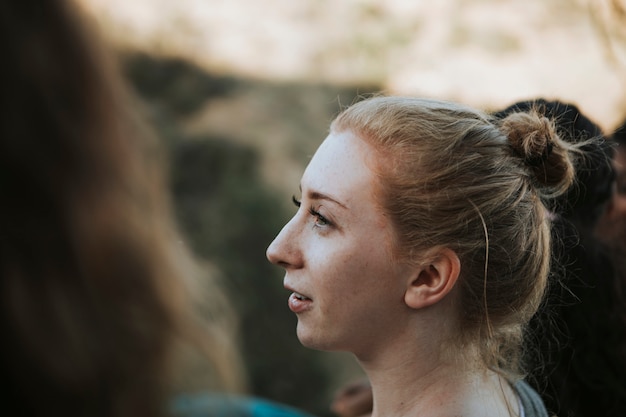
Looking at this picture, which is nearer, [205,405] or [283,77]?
[205,405]

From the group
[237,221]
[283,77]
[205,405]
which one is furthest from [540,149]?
[283,77]

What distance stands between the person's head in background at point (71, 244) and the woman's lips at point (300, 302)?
3.27ft

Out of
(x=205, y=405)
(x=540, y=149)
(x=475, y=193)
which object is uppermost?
(x=540, y=149)

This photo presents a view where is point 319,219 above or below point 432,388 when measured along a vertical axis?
above

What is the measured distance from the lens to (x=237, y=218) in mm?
6121

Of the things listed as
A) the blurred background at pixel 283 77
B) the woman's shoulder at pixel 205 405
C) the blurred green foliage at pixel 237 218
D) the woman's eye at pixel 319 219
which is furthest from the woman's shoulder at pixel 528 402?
the blurred background at pixel 283 77

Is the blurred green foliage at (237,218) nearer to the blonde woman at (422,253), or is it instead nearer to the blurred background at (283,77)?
the blurred background at (283,77)

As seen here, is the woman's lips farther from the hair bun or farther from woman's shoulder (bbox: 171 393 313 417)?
woman's shoulder (bbox: 171 393 313 417)

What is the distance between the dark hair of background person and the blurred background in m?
3.47

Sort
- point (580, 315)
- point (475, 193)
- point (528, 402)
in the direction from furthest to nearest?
point (580, 315)
point (528, 402)
point (475, 193)

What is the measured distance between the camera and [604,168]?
2.22 m

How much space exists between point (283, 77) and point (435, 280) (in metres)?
6.39

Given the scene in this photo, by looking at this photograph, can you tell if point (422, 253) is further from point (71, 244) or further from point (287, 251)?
point (71, 244)

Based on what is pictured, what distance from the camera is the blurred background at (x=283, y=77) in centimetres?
604
